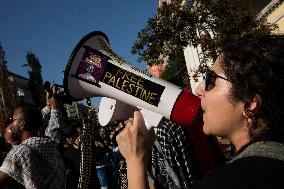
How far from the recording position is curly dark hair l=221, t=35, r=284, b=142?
1541 millimetres

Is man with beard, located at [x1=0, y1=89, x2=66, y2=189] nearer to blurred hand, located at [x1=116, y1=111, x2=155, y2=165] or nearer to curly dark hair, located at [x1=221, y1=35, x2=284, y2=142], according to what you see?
blurred hand, located at [x1=116, y1=111, x2=155, y2=165]

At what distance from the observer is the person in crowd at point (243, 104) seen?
1.53 m

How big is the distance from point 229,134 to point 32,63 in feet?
174

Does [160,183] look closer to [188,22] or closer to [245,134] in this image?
[245,134]

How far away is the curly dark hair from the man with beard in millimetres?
1999

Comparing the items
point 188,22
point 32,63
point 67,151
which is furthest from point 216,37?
point 32,63

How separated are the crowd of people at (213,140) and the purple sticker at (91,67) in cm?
46

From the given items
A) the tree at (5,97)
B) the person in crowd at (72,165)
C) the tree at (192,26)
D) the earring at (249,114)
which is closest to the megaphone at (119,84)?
the earring at (249,114)

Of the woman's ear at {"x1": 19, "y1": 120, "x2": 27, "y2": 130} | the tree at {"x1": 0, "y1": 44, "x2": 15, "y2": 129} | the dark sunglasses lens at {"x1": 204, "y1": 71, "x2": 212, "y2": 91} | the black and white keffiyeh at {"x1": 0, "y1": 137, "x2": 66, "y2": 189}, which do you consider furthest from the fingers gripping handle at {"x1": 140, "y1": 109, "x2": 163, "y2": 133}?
the tree at {"x1": 0, "y1": 44, "x2": 15, "y2": 129}

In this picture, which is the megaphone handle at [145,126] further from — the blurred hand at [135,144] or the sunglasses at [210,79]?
the sunglasses at [210,79]

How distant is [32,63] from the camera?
52.3 meters

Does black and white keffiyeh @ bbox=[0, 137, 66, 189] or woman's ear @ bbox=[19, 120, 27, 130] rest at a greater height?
woman's ear @ bbox=[19, 120, 27, 130]

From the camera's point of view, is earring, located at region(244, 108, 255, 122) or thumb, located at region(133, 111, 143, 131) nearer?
earring, located at region(244, 108, 255, 122)

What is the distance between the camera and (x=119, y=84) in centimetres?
229
